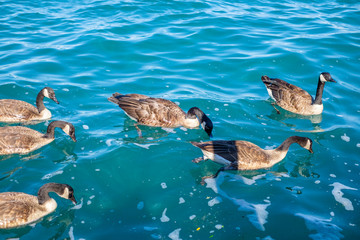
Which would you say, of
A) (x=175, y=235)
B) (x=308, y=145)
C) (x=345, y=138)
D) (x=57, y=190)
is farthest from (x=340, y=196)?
(x=57, y=190)

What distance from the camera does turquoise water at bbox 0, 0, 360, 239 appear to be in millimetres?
8162

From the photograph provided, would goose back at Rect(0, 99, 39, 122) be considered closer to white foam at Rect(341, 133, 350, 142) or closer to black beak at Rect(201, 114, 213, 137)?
black beak at Rect(201, 114, 213, 137)

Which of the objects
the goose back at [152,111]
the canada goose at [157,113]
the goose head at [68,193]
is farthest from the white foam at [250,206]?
the goose head at [68,193]

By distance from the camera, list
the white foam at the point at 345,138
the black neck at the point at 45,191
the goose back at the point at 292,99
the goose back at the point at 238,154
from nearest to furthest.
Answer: the black neck at the point at 45,191 → the goose back at the point at 238,154 → the white foam at the point at 345,138 → the goose back at the point at 292,99

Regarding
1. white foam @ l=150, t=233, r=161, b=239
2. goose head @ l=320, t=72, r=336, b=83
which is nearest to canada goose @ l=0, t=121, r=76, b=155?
white foam @ l=150, t=233, r=161, b=239

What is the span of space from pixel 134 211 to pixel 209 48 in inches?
426

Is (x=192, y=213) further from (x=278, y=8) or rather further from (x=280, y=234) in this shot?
(x=278, y=8)

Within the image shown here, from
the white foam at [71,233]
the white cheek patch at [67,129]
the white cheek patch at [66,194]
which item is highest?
the white cheek patch at [67,129]

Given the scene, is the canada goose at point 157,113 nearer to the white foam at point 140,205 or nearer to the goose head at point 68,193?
the white foam at point 140,205

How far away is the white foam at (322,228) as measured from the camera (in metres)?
7.68

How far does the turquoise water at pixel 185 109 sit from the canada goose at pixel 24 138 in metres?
0.28

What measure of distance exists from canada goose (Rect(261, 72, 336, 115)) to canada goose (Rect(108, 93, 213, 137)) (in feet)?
10.8

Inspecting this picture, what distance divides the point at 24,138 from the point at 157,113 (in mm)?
4101

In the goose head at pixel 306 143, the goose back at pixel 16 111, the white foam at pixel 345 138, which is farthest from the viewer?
the goose back at pixel 16 111
